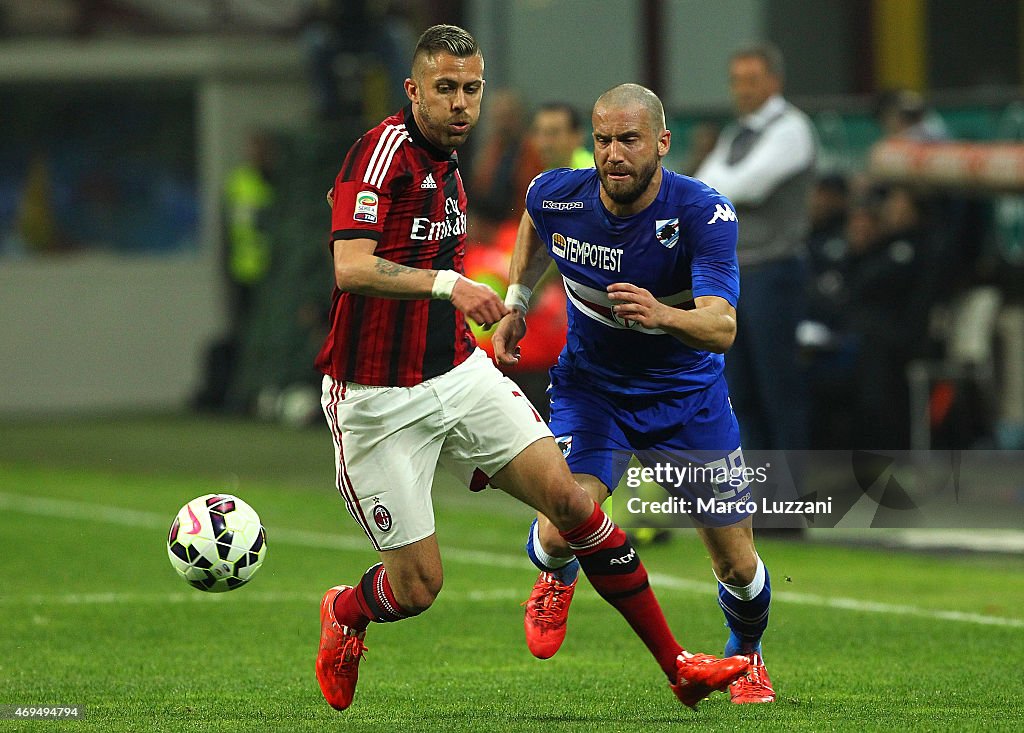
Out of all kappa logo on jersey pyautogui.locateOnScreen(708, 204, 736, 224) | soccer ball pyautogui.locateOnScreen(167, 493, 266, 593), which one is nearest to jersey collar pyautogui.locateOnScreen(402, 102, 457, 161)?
kappa logo on jersey pyautogui.locateOnScreen(708, 204, 736, 224)

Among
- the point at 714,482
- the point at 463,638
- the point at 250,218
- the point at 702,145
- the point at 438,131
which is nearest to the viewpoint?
the point at 438,131

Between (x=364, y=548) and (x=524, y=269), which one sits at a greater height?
(x=524, y=269)

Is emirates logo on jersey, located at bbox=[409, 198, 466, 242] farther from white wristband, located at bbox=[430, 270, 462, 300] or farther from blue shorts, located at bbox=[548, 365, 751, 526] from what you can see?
blue shorts, located at bbox=[548, 365, 751, 526]

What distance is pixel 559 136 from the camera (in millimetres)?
10109

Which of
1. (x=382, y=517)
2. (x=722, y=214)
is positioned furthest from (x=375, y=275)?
(x=722, y=214)

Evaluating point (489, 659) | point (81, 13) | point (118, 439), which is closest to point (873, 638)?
point (489, 659)

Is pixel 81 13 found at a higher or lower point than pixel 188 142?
higher

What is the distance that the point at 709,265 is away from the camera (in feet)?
20.9

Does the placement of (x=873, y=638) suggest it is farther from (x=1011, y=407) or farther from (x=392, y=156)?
(x=1011, y=407)

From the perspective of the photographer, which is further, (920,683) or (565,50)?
(565,50)

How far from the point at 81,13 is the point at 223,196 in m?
2.82

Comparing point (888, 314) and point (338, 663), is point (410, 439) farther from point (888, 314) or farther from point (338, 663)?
point (888, 314)

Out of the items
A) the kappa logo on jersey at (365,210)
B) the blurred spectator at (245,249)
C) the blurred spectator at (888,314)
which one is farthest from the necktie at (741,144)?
the blurred spectator at (245,249)

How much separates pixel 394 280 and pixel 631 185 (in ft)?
3.26
